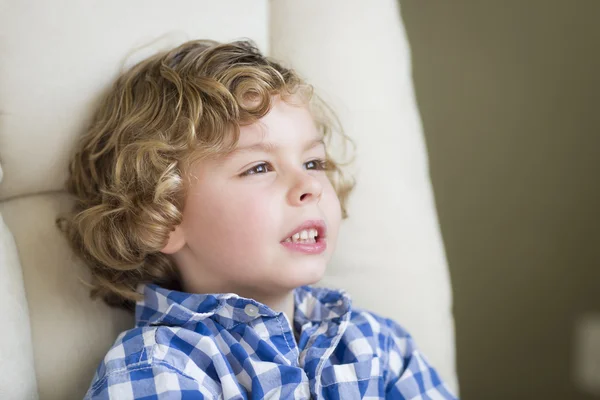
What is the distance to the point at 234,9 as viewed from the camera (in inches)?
36.5

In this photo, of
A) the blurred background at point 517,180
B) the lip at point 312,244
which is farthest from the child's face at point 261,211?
the blurred background at point 517,180

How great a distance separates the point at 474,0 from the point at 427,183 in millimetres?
349

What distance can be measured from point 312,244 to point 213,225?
13 centimetres

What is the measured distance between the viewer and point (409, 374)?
34.8 inches

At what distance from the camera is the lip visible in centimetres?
78

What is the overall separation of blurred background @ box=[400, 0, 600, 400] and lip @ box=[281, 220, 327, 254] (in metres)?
0.40

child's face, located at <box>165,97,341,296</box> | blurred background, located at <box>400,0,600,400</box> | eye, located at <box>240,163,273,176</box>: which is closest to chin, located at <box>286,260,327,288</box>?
child's face, located at <box>165,97,341,296</box>

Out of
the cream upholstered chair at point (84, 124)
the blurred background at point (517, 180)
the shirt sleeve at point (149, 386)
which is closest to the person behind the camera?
the shirt sleeve at point (149, 386)

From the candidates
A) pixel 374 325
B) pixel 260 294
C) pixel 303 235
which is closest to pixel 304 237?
pixel 303 235

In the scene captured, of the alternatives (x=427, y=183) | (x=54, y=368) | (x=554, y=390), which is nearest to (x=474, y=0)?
(x=427, y=183)

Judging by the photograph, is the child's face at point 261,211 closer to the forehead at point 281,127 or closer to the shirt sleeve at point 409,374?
the forehead at point 281,127

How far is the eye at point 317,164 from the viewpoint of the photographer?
2.84ft

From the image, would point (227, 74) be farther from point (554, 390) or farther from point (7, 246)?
point (554, 390)

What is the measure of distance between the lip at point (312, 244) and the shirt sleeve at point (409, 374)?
213 mm
